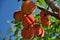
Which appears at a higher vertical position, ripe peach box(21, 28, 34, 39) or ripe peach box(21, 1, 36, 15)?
ripe peach box(21, 1, 36, 15)

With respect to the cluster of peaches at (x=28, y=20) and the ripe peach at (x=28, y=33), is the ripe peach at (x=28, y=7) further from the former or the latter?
the ripe peach at (x=28, y=33)

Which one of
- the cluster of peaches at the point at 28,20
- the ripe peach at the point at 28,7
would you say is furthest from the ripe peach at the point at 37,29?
the ripe peach at the point at 28,7

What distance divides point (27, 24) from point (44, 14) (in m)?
0.13

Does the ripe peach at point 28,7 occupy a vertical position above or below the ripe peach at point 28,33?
above

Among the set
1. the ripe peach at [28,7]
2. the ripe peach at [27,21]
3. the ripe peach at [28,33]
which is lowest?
the ripe peach at [28,33]

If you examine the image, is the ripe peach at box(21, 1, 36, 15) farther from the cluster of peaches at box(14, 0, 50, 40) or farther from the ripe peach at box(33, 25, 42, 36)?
the ripe peach at box(33, 25, 42, 36)

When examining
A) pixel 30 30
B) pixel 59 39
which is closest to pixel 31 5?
pixel 30 30

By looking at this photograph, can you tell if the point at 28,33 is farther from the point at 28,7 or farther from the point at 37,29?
the point at 28,7

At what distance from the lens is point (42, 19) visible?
121cm

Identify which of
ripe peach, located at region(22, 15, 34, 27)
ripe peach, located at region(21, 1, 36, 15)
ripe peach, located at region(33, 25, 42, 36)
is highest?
ripe peach, located at region(21, 1, 36, 15)

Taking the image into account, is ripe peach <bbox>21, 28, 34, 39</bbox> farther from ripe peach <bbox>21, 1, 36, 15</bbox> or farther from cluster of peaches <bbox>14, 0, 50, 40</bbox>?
ripe peach <bbox>21, 1, 36, 15</bbox>

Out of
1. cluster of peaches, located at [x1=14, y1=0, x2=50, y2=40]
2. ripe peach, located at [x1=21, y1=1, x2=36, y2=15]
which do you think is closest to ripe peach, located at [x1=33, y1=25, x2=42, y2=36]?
cluster of peaches, located at [x1=14, y1=0, x2=50, y2=40]

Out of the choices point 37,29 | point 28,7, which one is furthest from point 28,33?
point 28,7

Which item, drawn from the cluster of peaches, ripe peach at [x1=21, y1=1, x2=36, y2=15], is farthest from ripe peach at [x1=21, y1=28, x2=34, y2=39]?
ripe peach at [x1=21, y1=1, x2=36, y2=15]
